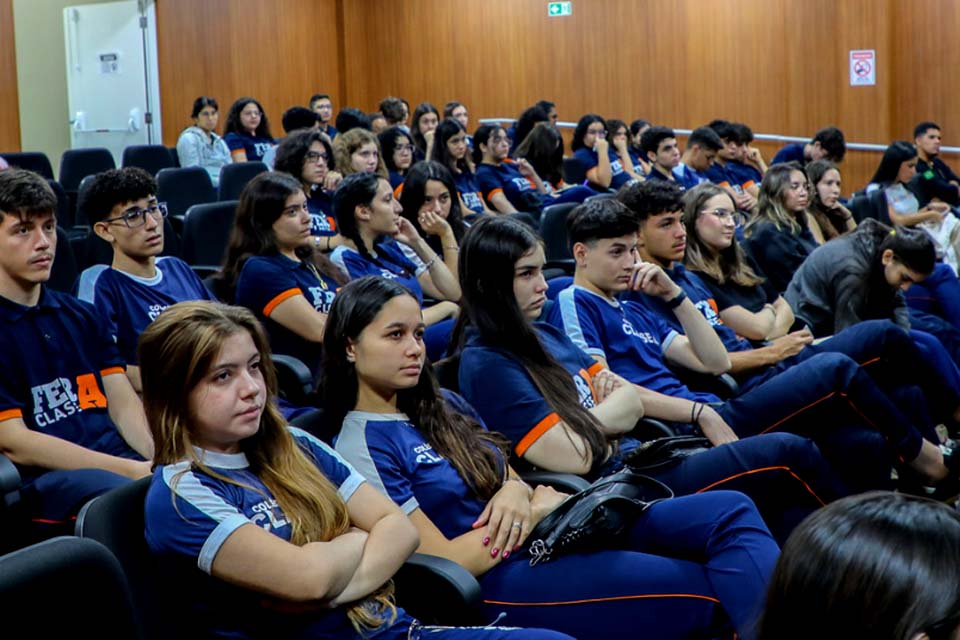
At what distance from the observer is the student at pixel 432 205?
457 cm

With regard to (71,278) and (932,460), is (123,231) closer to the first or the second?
(71,278)

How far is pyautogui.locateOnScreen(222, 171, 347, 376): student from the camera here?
3518 millimetres

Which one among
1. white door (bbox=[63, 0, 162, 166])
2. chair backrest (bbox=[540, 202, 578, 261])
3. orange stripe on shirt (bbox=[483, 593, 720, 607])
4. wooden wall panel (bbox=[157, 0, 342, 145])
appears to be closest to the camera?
orange stripe on shirt (bbox=[483, 593, 720, 607])

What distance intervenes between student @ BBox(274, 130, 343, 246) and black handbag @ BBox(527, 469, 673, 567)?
2872mm

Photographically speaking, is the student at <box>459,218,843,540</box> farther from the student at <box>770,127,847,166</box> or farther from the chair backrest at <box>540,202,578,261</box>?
the student at <box>770,127,847,166</box>

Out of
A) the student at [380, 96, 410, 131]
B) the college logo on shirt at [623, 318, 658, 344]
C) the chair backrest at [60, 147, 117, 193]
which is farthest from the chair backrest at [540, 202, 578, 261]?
the student at [380, 96, 410, 131]

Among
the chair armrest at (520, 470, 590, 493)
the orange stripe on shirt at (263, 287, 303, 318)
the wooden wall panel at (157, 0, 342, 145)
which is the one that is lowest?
the chair armrest at (520, 470, 590, 493)

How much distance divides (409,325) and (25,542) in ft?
3.17

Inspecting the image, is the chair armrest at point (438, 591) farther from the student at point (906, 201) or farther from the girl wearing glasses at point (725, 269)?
the student at point (906, 201)

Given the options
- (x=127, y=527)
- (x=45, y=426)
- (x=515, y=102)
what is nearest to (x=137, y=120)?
(x=515, y=102)

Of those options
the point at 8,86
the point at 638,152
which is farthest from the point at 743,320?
the point at 8,86

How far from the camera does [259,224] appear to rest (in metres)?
3.61

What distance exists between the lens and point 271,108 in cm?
1110

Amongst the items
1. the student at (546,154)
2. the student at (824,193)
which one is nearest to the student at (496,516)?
the student at (824,193)
